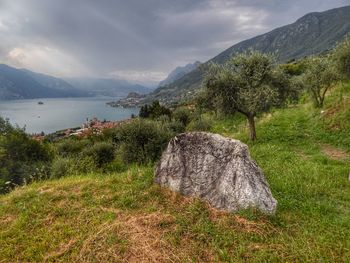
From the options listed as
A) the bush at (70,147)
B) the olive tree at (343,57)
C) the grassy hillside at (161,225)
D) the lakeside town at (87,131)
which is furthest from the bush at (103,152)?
the olive tree at (343,57)

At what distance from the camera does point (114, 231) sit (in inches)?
302

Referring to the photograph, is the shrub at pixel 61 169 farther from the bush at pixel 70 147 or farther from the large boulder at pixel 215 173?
the bush at pixel 70 147

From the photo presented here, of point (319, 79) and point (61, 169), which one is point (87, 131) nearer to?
point (61, 169)

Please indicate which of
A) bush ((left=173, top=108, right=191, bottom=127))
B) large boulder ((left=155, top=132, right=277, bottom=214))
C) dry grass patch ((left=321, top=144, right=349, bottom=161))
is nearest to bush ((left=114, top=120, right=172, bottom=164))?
large boulder ((left=155, top=132, right=277, bottom=214))

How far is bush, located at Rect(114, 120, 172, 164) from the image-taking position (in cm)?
2047

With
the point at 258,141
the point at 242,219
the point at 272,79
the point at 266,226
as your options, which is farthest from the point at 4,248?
the point at 272,79

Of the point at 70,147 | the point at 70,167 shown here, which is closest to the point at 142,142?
the point at 70,167

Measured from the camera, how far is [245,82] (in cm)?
2369

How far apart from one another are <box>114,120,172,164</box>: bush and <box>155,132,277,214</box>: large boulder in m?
9.49

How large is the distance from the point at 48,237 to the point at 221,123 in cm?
3193

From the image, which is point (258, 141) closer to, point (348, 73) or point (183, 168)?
point (348, 73)

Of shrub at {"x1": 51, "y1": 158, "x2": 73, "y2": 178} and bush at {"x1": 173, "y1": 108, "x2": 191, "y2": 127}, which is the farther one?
bush at {"x1": 173, "y1": 108, "x2": 191, "y2": 127}

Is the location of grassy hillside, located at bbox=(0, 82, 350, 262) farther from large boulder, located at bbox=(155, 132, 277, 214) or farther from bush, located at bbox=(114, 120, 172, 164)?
bush, located at bbox=(114, 120, 172, 164)

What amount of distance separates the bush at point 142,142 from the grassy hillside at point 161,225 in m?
8.22
